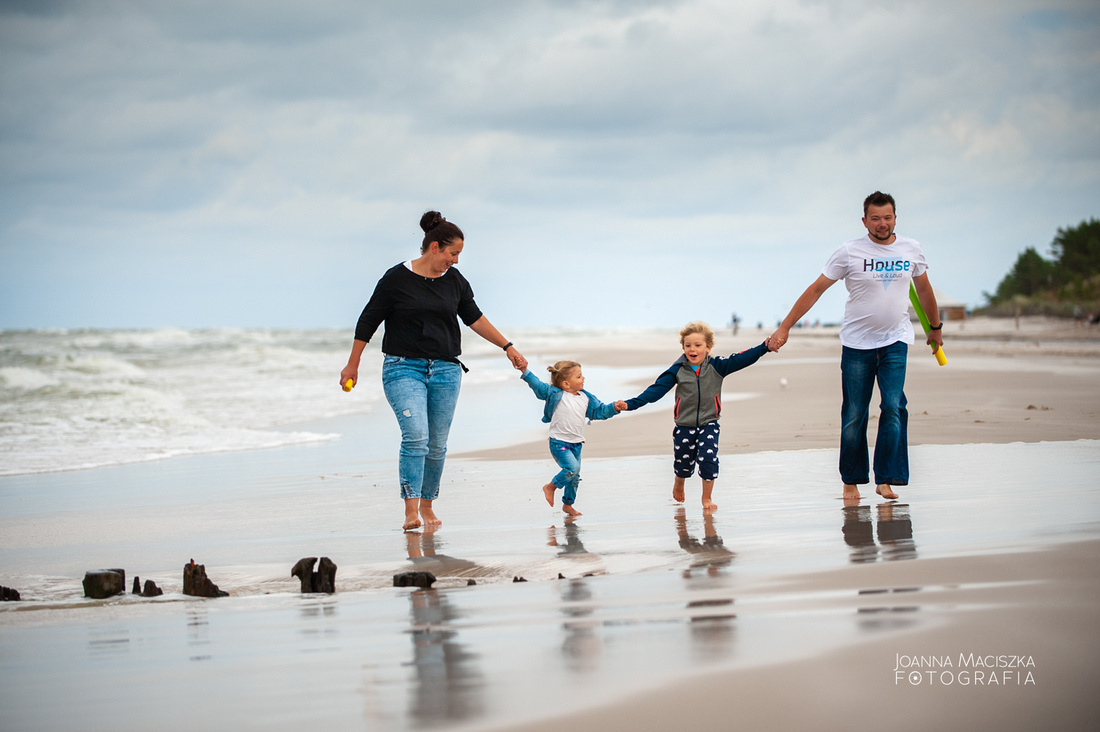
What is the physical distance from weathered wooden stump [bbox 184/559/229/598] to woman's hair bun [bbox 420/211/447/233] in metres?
2.61

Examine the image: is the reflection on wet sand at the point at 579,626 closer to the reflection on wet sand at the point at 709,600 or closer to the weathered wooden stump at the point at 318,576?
the reflection on wet sand at the point at 709,600

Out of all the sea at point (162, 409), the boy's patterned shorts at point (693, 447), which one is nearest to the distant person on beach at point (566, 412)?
the boy's patterned shorts at point (693, 447)

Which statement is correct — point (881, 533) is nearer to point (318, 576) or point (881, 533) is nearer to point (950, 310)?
point (318, 576)

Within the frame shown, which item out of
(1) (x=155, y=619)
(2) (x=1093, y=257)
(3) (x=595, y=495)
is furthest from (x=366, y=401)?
(2) (x=1093, y=257)

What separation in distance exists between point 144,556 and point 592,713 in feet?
12.5

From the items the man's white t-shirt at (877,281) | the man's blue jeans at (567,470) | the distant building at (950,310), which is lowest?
the man's blue jeans at (567,470)

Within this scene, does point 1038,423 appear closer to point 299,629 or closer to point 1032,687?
point 1032,687

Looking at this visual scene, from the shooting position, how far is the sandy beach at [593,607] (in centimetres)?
235

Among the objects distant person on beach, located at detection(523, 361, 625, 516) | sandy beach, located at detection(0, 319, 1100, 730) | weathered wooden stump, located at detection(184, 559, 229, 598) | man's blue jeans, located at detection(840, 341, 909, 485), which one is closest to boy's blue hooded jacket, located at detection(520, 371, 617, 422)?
distant person on beach, located at detection(523, 361, 625, 516)

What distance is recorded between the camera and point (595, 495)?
20.8 feet

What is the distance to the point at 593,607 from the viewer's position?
3.27m

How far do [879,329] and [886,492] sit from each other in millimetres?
1043

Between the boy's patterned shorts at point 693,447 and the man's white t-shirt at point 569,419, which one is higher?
the man's white t-shirt at point 569,419

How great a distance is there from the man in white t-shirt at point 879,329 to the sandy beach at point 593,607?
0.83 ft
